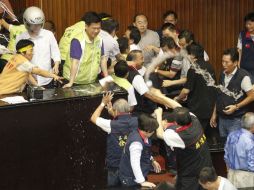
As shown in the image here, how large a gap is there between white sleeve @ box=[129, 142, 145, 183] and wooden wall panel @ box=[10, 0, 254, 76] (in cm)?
462

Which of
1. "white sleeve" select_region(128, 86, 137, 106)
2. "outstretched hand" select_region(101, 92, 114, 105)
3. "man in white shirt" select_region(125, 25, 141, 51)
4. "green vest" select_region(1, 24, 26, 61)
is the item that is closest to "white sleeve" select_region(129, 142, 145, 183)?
"outstretched hand" select_region(101, 92, 114, 105)

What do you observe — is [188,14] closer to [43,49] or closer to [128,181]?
[43,49]

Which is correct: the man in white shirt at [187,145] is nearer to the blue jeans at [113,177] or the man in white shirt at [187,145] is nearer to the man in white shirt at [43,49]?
the blue jeans at [113,177]

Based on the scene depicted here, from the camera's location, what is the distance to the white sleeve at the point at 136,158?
9016mm

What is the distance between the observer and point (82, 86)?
32.6 feet

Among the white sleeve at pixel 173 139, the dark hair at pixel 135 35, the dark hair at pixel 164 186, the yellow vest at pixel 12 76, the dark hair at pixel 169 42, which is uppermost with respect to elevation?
the dark hair at pixel 135 35

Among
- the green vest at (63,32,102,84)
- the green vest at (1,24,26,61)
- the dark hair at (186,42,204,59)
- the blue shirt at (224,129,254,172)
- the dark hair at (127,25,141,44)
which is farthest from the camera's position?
the dark hair at (127,25,141,44)

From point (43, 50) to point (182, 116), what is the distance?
7.89 ft

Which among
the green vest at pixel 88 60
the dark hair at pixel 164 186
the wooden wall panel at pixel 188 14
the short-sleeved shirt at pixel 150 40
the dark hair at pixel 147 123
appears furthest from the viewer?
the wooden wall panel at pixel 188 14

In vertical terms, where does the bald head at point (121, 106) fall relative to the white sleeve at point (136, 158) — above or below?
above

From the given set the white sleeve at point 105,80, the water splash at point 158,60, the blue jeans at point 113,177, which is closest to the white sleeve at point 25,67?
the white sleeve at point 105,80

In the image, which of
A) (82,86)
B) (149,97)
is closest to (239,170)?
(149,97)

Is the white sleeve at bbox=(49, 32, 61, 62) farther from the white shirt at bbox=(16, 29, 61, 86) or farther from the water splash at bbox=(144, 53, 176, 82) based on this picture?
the water splash at bbox=(144, 53, 176, 82)

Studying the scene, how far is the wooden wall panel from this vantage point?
13.3m
